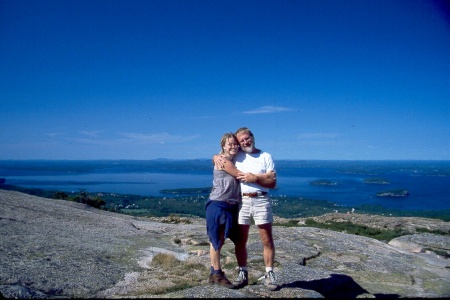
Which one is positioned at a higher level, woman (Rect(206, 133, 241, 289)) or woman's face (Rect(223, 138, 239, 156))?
woman's face (Rect(223, 138, 239, 156))

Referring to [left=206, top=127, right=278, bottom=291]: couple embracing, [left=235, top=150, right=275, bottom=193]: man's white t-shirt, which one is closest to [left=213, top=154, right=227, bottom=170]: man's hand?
[left=206, top=127, right=278, bottom=291]: couple embracing

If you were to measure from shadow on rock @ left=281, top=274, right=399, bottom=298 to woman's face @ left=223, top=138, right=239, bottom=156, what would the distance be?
2551 millimetres

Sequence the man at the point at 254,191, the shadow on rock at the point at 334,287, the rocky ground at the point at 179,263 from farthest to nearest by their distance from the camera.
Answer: the shadow on rock at the point at 334,287 → the rocky ground at the point at 179,263 → the man at the point at 254,191

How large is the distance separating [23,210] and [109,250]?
5.72 meters

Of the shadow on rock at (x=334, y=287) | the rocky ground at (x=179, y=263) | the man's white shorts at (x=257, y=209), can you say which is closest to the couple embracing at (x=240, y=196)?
the man's white shorts at (x=257, y=209)

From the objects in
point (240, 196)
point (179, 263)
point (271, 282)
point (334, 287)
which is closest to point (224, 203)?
point (240, 196)

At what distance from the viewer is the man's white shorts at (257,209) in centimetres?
492

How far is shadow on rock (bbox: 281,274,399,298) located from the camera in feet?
19.4

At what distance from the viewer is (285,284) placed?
19.1ft

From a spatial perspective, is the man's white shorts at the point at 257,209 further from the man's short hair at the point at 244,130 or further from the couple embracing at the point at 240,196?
the man's short hair at the point at 244,130

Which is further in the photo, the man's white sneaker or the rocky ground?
the rocky ground

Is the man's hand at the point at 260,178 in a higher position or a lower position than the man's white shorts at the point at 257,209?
higher

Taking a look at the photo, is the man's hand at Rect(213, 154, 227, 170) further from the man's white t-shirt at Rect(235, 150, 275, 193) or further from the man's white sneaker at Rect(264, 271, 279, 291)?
the man's white sneaker at Rect(264, 271, 279, 291)

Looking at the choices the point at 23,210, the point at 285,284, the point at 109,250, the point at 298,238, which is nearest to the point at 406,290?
the point at 285,284
